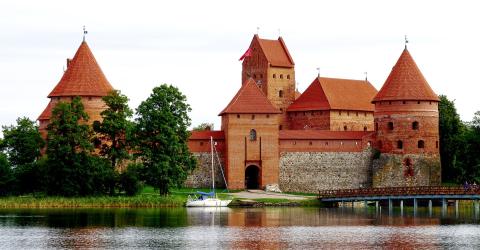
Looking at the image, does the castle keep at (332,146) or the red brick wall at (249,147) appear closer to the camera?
the red brick wall at (249,147)

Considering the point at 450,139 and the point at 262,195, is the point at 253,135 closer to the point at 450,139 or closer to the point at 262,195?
the point at 262,195

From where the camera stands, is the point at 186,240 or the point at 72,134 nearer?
the point at 186,240

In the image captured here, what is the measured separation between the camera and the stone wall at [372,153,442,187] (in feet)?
211

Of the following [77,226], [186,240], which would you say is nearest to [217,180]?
[77,226]

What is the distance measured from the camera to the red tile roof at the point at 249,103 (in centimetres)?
6384

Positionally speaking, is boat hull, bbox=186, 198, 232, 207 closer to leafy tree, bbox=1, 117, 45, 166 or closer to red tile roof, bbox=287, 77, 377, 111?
leafy tree, bbox=1, 117, 45, 166

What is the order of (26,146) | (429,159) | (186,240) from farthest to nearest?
(429,159) → (26,146) → (186,240)

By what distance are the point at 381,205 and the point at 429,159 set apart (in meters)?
4.95

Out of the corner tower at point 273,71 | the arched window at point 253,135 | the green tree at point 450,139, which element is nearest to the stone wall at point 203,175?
the arched window at point 253,135

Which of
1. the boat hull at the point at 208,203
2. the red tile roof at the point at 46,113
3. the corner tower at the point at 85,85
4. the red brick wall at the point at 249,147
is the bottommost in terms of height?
the boat hull at the point at 208,203

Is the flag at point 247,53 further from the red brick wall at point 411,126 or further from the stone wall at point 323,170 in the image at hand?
the red brick wall at point 411,126

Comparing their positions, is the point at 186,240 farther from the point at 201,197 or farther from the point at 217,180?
the point at 217,180

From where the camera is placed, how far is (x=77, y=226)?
43.7 m

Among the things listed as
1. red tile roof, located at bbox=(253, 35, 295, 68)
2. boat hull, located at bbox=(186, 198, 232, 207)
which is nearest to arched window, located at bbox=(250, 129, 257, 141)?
boat hull, located at bbox=(186, 198, 232, 207)
